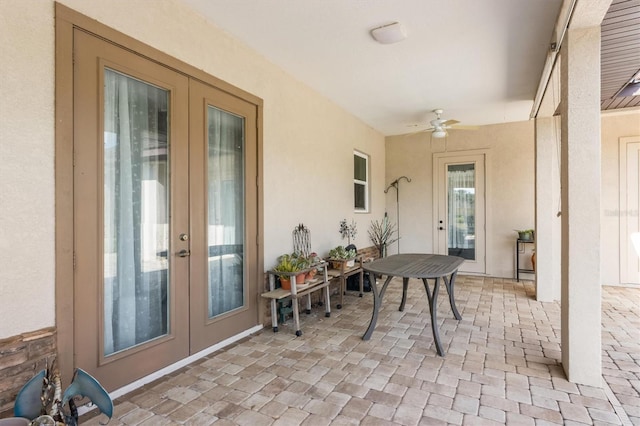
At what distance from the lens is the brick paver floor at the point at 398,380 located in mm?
2141

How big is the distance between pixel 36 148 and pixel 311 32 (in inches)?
94.9

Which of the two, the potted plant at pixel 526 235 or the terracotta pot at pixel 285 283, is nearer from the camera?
the terracotta pot at pixel 285 283

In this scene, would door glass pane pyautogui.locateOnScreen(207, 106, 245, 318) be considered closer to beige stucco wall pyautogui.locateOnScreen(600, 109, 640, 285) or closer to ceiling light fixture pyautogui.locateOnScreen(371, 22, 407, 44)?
ceiling light fixture pyautogui.locateOnScreen(371, 22, 407, 44)

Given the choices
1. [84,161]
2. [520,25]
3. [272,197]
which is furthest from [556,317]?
[84,161]

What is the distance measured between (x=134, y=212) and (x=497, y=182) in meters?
6.30

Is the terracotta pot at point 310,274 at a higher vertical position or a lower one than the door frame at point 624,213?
lower

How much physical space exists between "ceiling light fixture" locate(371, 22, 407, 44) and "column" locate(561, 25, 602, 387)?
131 centimetres

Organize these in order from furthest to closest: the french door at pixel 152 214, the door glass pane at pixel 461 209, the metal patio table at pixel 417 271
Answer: the door glass pane at pixel 461 209, the metal patio table at pixel 417 271, the french door at pixel 152 214

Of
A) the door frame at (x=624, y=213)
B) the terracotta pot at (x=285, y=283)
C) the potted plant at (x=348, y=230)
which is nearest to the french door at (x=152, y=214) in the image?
the terracotta pot at (x=285, y=283)

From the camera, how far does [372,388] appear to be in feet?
8.11

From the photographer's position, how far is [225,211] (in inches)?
132

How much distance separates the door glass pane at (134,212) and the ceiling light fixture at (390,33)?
198 centimetres

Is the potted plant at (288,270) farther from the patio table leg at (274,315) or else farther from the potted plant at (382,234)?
the potted plant at (382,234)

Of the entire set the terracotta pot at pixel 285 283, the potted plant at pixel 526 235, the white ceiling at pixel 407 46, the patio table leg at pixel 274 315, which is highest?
the white ceiling at pixel 407 46
